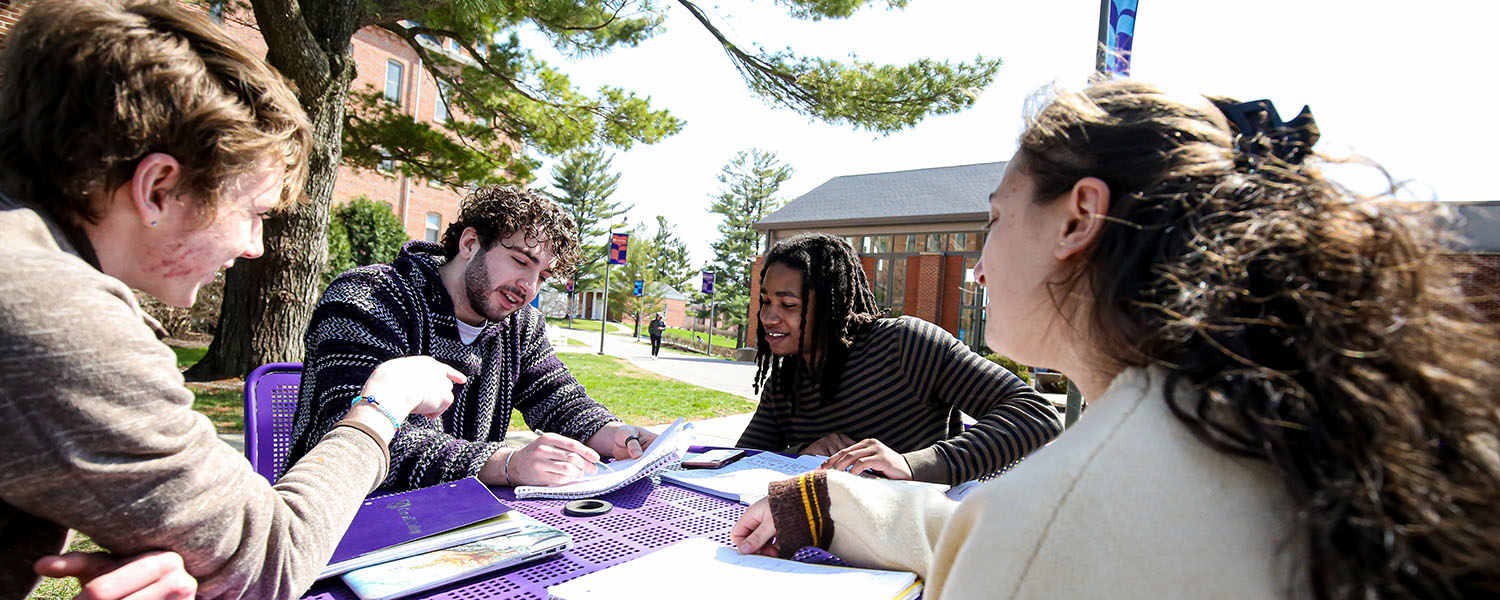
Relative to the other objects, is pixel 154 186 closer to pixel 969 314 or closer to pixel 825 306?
pixel 825 306

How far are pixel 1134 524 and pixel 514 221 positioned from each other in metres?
2.27

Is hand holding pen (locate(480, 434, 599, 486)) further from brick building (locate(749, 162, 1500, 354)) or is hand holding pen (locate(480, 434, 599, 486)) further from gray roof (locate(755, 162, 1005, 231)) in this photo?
gray roof (locate(755, 162, 1005, 231))

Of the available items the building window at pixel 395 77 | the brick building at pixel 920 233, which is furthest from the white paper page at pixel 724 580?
the building window at pixel 395 77

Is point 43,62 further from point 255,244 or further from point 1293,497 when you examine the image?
point 1293,497

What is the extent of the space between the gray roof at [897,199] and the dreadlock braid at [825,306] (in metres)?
21.8

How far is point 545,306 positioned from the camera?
191 feet

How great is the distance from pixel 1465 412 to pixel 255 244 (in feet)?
5.07

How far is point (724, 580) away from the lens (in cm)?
118

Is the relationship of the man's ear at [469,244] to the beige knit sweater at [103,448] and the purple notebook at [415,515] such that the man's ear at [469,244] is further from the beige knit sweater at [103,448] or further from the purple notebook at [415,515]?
the beige knit sweater at [103,448]

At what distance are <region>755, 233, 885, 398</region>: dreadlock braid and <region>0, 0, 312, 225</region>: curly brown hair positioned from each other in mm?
2190

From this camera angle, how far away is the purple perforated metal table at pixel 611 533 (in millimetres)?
1170

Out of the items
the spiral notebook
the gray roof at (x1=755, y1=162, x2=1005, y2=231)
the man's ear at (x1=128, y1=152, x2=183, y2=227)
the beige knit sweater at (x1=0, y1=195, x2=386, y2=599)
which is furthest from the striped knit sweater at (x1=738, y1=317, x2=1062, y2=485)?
the gray roof at (x1=755, y1=162, x2=1005, y2=231)

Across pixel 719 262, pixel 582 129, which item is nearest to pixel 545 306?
pixel 719 262

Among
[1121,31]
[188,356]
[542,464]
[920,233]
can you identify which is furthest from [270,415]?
[920,233]
